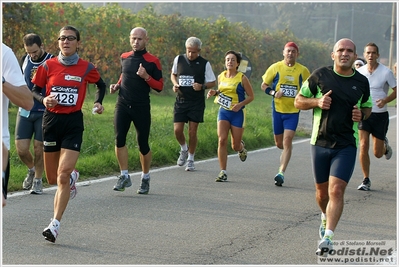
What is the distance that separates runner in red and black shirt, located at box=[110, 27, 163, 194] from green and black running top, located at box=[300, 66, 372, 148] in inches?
129

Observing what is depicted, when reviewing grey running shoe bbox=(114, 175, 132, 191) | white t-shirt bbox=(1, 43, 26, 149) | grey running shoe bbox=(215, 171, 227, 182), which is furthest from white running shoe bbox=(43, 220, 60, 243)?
grey running shoe bbox=(215, 171, 227, 182)

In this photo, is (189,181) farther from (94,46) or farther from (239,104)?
(94,46)

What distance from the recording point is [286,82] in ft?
41.2

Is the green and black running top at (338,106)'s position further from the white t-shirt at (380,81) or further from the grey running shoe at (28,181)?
the grey running shoe at (28,181)

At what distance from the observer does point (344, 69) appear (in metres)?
8.03

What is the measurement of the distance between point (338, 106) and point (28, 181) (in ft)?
15.2

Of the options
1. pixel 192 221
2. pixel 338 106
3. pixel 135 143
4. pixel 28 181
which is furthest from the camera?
pixel 135 143

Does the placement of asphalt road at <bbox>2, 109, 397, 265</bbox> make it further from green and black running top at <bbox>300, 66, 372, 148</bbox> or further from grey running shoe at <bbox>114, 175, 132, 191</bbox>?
green and black running top at <bbox>300, 66, 372, 148</bbox>

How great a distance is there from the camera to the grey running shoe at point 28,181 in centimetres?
1091

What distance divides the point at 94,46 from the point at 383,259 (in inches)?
843

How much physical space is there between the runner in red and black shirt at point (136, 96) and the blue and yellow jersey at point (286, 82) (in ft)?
7.24

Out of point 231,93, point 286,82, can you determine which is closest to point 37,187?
point 231,93

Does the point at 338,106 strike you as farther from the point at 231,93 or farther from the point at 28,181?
the point at 231,93

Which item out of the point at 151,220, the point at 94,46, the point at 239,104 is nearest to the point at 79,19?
the point at 94,46
